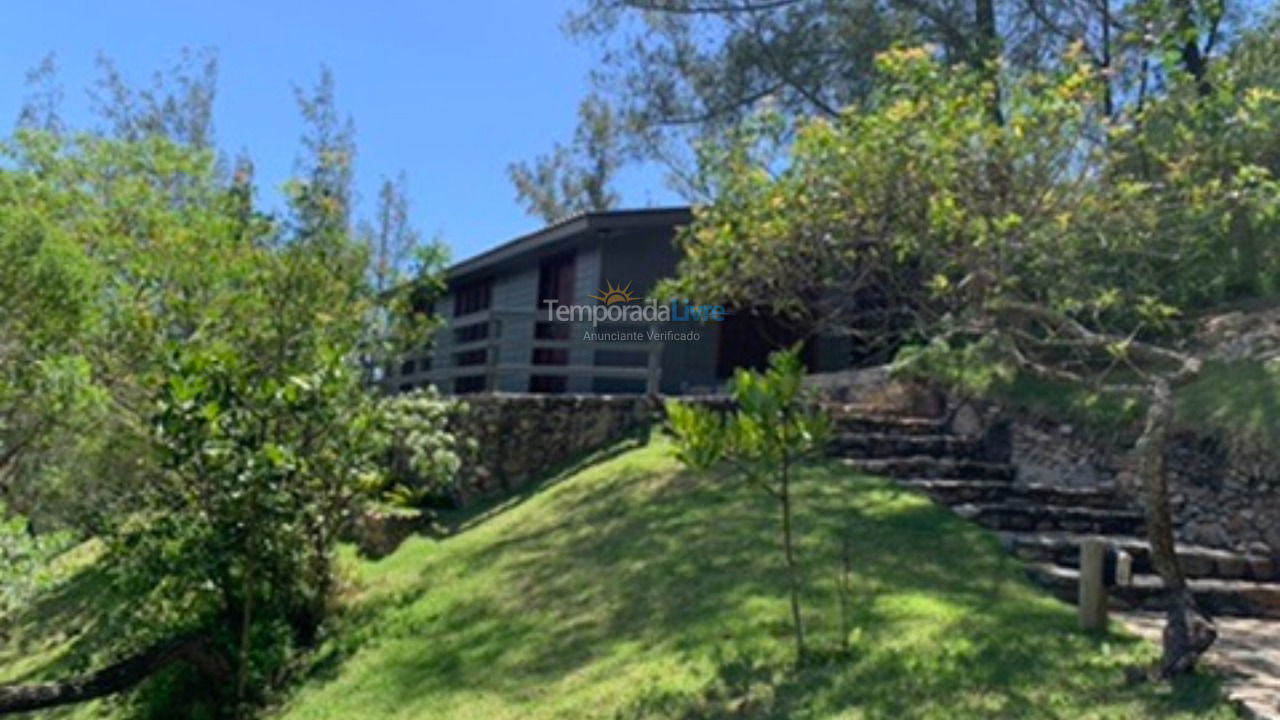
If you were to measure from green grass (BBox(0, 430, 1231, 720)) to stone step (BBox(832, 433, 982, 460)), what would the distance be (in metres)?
0.71

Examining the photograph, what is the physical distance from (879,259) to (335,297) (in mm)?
5362

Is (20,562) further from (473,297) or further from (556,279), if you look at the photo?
(473,297)

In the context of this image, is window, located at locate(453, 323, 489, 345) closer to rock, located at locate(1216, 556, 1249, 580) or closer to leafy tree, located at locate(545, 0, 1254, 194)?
leafy tree, located at locate(545, 0, 1254, 194)

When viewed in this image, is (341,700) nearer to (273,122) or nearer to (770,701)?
(770,701)

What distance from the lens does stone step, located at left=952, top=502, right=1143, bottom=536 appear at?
29.0ft

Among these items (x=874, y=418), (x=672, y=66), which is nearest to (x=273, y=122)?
(x=672, y=66)

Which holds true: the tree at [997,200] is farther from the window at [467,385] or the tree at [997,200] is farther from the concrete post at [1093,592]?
the window at [467,385]

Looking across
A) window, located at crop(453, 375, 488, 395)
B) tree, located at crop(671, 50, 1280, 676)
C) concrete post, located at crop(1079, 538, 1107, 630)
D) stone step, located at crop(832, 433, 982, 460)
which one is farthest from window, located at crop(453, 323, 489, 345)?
concrete post, located at crop(1079, 538, 1107, 630)

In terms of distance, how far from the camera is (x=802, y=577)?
7453 mm

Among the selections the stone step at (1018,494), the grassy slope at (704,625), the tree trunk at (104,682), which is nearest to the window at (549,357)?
the grassy slope at (704,625)

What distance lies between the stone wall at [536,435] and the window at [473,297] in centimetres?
786

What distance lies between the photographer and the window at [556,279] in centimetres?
1694

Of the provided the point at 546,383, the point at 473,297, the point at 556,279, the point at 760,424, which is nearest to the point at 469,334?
the point at 473,297

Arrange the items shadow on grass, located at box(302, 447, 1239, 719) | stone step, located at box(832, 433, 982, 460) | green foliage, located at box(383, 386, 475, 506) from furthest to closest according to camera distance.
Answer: stone step, located at box(832, 433, 982, 460)
green foliage, located at box(383, 386, 475, 506)
shadow on grass, located at box(302, 447, 1239, 719)
